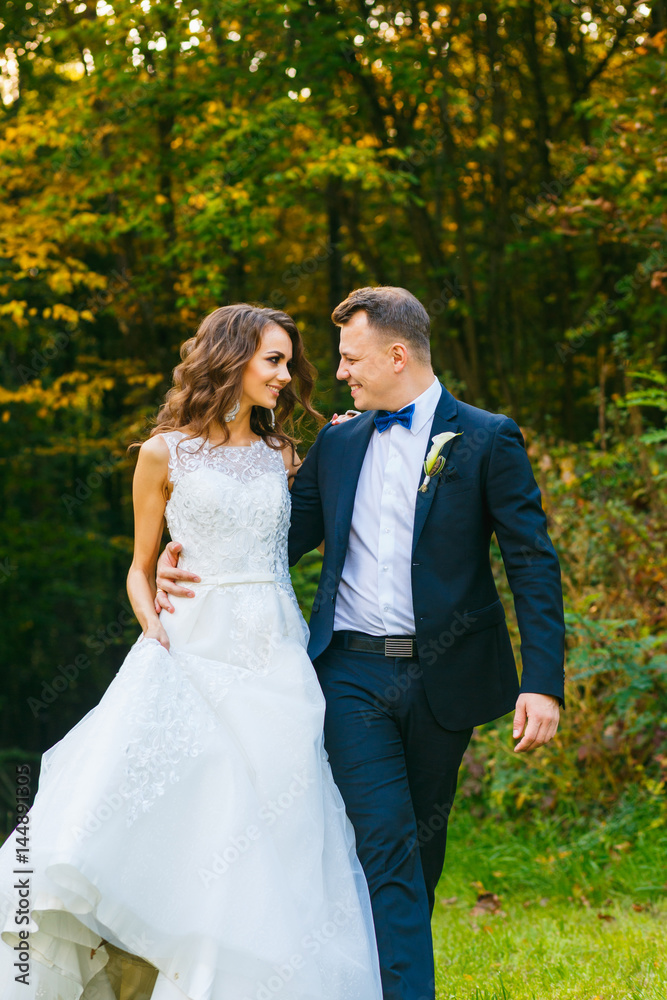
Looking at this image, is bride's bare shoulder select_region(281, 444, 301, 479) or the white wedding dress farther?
bride's bare shoulder select_region(281, 444, 301, 479)

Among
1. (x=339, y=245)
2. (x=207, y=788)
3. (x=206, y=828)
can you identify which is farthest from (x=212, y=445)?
(x=339, y=245)

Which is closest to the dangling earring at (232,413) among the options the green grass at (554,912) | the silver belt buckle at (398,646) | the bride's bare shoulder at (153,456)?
the bride's bare shoulder at (153,456)

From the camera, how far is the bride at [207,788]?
256cm

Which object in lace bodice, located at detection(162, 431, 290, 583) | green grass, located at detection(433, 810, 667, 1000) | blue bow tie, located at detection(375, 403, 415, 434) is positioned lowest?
green grass, located at detection(433, 810, 667, 1000)

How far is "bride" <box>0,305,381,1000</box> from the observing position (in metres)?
2.56

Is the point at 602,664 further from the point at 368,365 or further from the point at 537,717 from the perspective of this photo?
the point at 368,365

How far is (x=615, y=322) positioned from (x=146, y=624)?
31.3 feet

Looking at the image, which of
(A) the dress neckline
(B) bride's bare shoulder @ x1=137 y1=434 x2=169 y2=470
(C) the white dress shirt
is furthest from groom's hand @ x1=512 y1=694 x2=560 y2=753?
(B) bride's bare shoulder @ x1=137 y1=434 x2=169 y2=470

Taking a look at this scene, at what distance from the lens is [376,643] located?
319 centimetres

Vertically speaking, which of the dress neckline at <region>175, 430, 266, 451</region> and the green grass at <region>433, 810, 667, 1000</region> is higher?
the dress neckline at <region>175, 430, 266, 451</region>

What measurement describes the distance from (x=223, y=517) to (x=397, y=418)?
68cm

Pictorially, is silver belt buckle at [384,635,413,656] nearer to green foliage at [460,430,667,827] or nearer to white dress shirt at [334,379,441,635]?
white dress shirt at [334,379,441,635]

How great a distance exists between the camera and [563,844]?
537cm

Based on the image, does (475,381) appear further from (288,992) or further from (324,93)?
(288,992)
